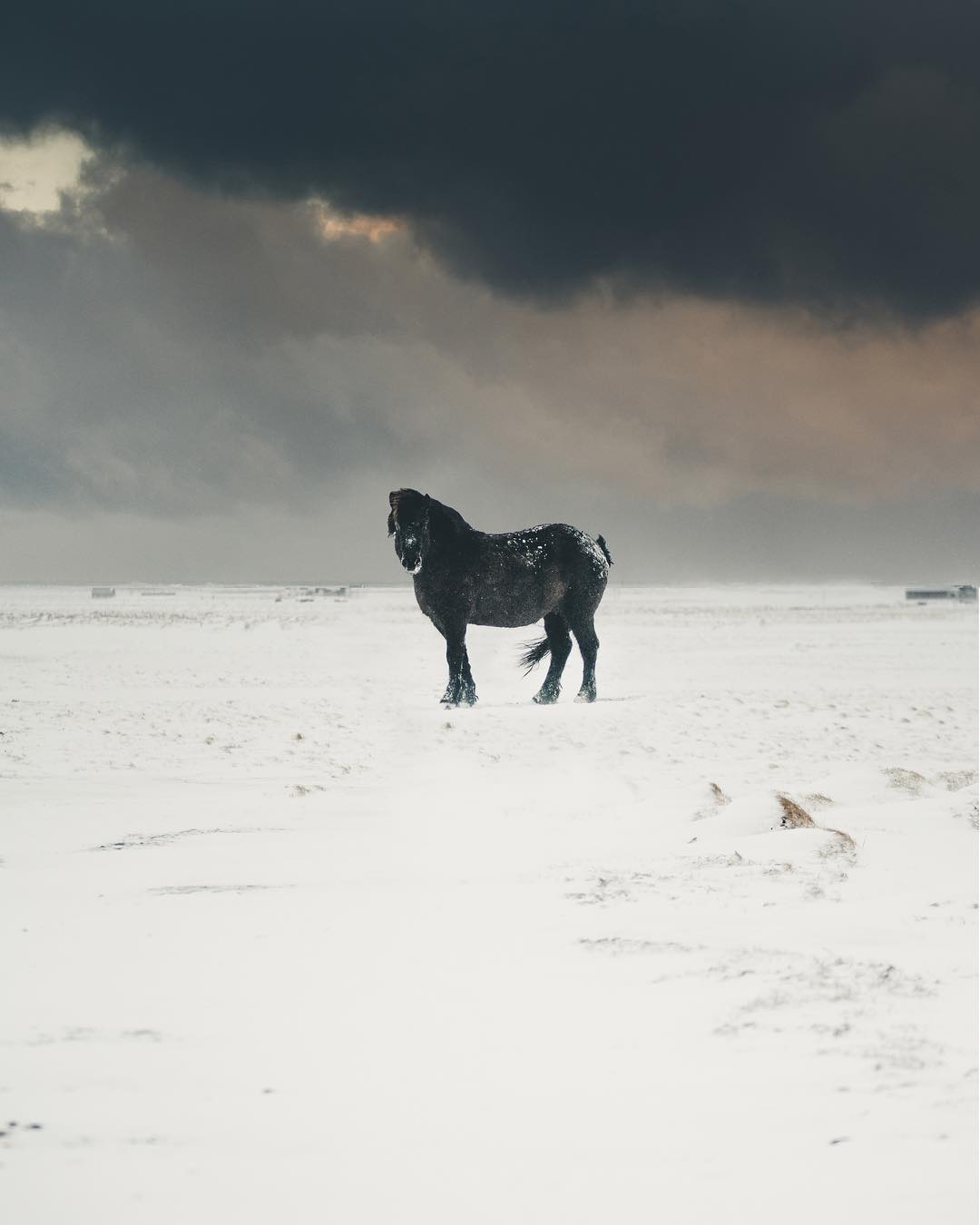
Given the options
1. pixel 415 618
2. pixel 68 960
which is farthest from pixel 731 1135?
pixel 415 618

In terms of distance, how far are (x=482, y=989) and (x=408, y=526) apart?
6.64 metres

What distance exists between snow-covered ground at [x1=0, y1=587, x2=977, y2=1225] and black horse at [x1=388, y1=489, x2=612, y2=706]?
2075mm

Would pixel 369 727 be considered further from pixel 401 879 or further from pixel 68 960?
pixel 68 960

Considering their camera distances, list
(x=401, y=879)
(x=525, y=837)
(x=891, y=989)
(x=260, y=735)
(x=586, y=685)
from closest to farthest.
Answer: (x=891, y=989), (x=401, y=879), (x=525, y=837), (x=260, y=735), (x=586, y=685)

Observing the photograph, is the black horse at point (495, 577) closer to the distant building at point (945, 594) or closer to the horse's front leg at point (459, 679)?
the horse's front leg at point (459, 679)

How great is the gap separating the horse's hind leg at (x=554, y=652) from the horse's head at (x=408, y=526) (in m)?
2.06

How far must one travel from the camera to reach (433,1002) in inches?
113

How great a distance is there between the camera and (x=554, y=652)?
11.1 metres

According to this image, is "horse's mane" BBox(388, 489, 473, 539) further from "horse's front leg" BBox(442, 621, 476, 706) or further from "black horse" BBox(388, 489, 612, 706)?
"horse's front leg" BBox(442, 621, 476, 706)

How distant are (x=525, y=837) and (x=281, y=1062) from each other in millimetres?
2961

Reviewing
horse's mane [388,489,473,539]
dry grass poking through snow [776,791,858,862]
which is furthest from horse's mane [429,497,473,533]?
dry grass poking through snow [776,791,858,862]

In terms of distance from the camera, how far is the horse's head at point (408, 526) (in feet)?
30.5

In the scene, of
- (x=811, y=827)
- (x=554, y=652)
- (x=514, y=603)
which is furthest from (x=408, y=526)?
(x=811, y=827)

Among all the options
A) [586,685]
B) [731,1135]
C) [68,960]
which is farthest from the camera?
[586,685]
